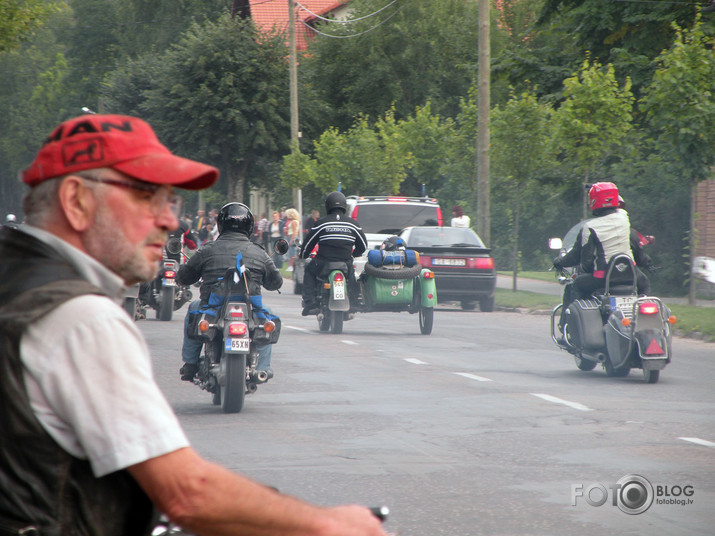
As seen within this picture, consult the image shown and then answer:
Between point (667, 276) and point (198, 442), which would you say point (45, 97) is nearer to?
point (667, 276)

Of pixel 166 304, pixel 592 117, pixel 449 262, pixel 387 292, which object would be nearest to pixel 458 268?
pixel 449 262

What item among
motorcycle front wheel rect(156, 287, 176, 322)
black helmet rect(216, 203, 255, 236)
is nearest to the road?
black helmet rect(216, 203, 255, 236)

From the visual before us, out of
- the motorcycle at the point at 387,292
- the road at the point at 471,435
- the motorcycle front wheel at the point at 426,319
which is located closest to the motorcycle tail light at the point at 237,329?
the road at the point at 471,435

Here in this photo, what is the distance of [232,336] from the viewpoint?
357 inches

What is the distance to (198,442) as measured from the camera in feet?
25.9

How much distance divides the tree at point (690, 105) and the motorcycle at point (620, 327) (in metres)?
9.24

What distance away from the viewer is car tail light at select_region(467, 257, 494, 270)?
21969 mm

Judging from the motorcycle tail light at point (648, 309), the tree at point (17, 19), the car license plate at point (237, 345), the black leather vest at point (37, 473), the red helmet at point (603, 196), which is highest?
the tree at point (17, 19)

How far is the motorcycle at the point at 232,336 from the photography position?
9125 millimetres

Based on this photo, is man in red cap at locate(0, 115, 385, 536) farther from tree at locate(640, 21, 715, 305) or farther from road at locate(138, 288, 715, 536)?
tree at locate(640, 21, 715, 305)

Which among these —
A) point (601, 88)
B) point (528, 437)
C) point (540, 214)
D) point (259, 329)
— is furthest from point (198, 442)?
point (540, 214)

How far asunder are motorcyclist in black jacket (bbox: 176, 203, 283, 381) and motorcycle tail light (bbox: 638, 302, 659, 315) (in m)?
3.75
